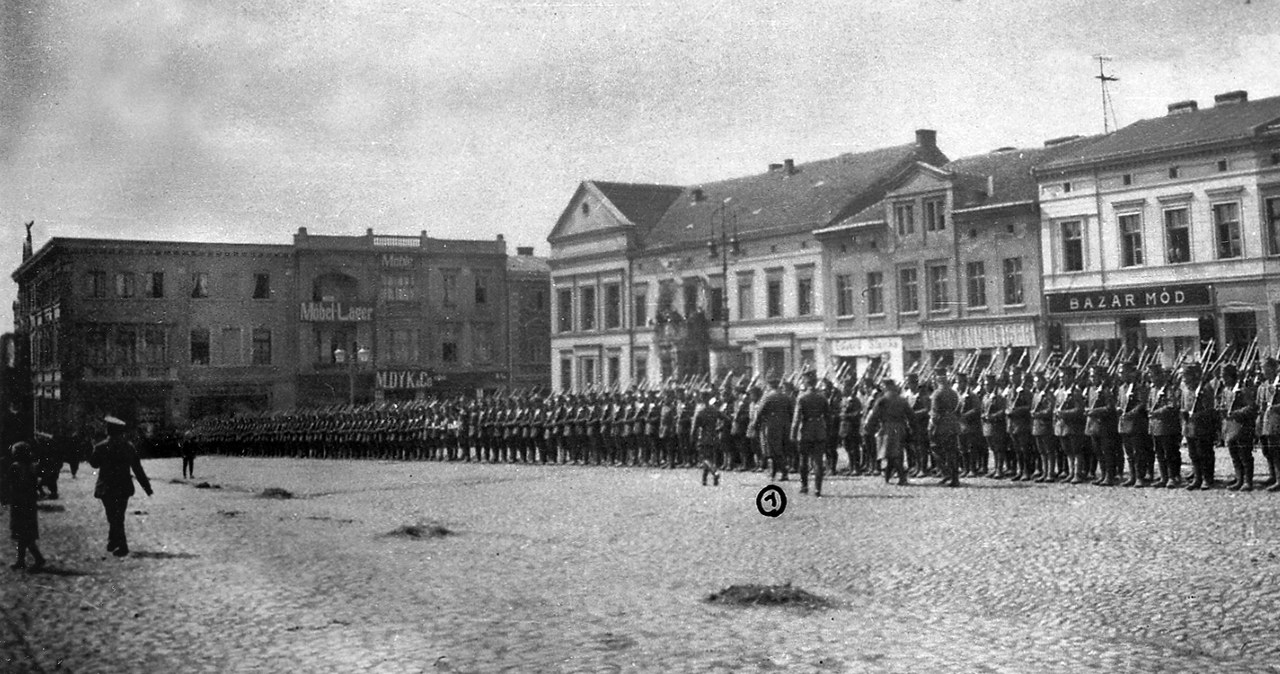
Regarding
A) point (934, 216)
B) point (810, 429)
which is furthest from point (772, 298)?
point (810, 429)

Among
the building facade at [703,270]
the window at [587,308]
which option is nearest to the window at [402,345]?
the building facade at [703,270]

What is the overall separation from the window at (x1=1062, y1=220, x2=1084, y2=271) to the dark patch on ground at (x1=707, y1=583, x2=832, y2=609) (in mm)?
28013

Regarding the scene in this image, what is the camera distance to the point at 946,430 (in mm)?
17047

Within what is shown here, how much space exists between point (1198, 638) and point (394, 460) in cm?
2797

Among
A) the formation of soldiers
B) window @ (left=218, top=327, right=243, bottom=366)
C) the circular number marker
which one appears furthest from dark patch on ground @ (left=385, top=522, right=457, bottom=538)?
window @ (left=218, top=327, right=243, bottom=366)

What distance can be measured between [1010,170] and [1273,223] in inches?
563

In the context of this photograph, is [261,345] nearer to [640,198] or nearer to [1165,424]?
[640,198]

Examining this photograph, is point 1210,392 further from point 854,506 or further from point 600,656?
point 600,656

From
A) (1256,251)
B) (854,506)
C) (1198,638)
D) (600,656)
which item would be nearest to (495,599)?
(600,656)

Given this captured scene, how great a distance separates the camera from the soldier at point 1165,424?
1518 cm

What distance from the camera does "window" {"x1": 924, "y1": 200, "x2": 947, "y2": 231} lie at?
3841cm

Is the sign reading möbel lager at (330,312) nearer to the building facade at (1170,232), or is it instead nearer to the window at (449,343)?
the window at (449,343)

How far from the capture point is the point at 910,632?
23.8 ft

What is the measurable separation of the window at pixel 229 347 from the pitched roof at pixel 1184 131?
25.9 metres
